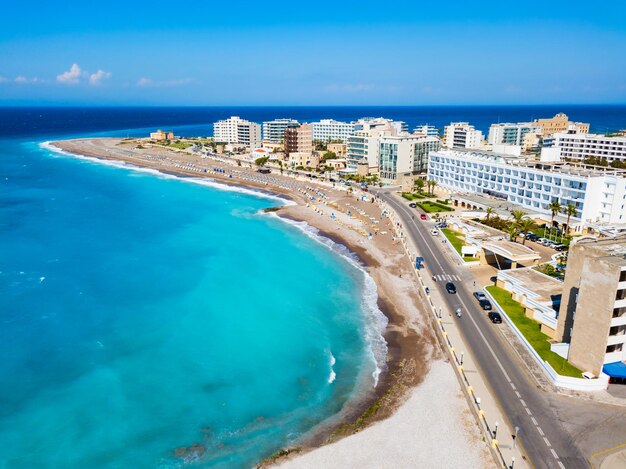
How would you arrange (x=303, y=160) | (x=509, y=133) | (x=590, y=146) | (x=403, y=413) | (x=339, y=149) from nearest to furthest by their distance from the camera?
(x=403, y=413)
(x=590, y=146)
(x=303, y=160)
(x=339, y=149)
(x=509, y=133)

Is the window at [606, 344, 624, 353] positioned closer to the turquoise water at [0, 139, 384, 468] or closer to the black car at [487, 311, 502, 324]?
the black car at [487, 311, 502, 324]

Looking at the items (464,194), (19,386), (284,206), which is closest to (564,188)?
(464,194)

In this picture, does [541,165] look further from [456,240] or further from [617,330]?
[617,330]

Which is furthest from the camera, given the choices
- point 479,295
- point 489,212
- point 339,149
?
point 339,149

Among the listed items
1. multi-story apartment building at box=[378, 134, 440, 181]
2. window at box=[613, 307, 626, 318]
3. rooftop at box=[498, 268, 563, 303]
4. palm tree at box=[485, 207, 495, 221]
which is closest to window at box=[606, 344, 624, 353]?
window at box=[613, 307, 626, 318]

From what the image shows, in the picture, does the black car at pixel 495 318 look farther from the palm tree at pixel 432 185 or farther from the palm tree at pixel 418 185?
the palm tree at pixel 418 185

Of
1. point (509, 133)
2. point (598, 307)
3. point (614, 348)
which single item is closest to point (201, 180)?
point (509, 133)

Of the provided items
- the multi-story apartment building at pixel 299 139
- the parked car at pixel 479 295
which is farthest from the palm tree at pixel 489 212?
the multi-story apartment building at pixel 299 139

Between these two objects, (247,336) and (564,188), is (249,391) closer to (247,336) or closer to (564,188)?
(247,336)
